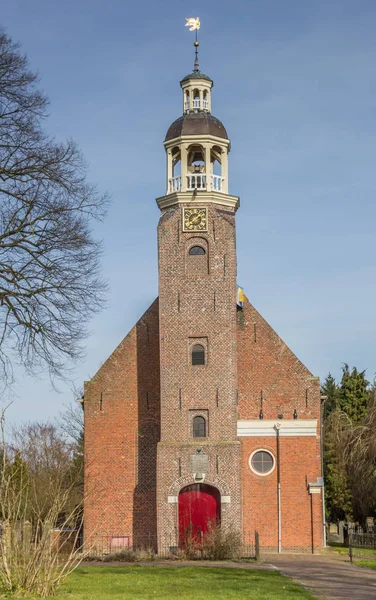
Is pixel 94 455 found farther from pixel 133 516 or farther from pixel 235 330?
pixel 235 330

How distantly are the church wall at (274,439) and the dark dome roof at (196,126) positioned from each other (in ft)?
23.8

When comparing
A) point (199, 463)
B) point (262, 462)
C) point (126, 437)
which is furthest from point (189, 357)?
point (262, 462)

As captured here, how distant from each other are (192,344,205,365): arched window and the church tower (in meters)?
0.04

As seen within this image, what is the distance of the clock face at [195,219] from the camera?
33375 millimetres

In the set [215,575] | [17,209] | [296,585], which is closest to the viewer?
[17,209]

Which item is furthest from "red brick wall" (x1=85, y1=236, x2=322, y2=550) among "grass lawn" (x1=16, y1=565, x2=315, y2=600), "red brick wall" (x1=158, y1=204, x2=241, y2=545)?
"grass lawn" (x1=16, y1=565, x2=315, y2=600)

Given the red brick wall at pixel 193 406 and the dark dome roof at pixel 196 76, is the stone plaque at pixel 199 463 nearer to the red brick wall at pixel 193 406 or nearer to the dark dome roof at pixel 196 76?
the red brick wall at pixel 193 406

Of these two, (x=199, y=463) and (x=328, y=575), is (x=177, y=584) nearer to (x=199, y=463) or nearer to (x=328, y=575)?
(x=328, y=575)

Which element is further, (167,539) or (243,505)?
(243,505)

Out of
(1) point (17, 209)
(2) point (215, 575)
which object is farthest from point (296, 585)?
(1) point (17, 209)

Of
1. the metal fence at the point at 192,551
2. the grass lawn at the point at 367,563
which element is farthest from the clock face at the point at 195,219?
the grass lawn at the point at 367,563

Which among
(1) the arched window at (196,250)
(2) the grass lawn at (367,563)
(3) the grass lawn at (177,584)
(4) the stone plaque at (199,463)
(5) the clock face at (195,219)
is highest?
(5) the clock face at (195,219)

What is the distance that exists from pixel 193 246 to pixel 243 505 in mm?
10305

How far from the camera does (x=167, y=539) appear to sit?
100 ft
